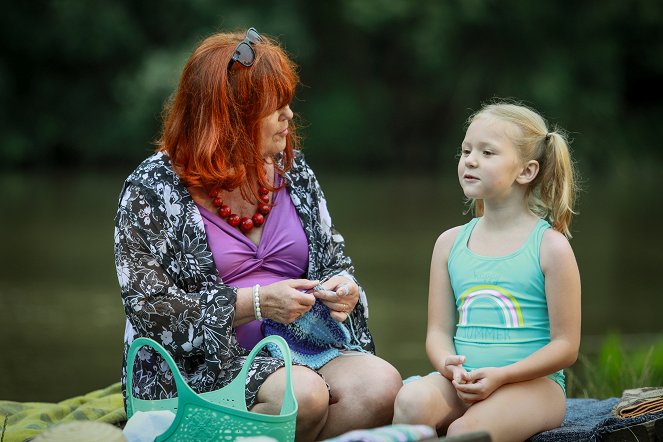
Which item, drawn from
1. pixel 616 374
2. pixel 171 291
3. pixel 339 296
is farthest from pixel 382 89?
pixel 171 291

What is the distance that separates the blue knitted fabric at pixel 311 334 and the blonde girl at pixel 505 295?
12.4 inches

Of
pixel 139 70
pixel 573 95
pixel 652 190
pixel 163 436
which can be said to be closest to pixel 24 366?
pixel 163 436

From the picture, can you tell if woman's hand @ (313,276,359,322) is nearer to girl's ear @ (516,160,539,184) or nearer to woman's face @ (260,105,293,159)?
woman's face @ (260,105,293,159)

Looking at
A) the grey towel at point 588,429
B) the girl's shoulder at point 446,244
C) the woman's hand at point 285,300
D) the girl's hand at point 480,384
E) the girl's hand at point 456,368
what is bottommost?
the grey towel at point 588,429

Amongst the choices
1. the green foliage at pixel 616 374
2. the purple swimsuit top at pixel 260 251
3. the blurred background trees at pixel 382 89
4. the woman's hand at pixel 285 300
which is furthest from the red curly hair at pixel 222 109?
the blurred background trees at pixel 382 89

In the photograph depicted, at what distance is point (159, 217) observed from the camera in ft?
9.58

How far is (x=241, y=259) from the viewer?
3.01 metres

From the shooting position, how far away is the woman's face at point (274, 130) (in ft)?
9.99

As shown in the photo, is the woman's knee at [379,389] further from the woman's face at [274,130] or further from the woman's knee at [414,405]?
the woman's face at [274,130]

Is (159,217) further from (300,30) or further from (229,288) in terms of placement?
(300,30)

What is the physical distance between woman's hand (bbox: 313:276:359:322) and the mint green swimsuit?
35 cm

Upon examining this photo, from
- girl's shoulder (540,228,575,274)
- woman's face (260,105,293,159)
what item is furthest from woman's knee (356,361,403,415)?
woman's face (260,105,293,159)

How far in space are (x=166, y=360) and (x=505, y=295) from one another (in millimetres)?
900

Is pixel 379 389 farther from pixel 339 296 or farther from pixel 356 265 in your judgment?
pixel 356 265
